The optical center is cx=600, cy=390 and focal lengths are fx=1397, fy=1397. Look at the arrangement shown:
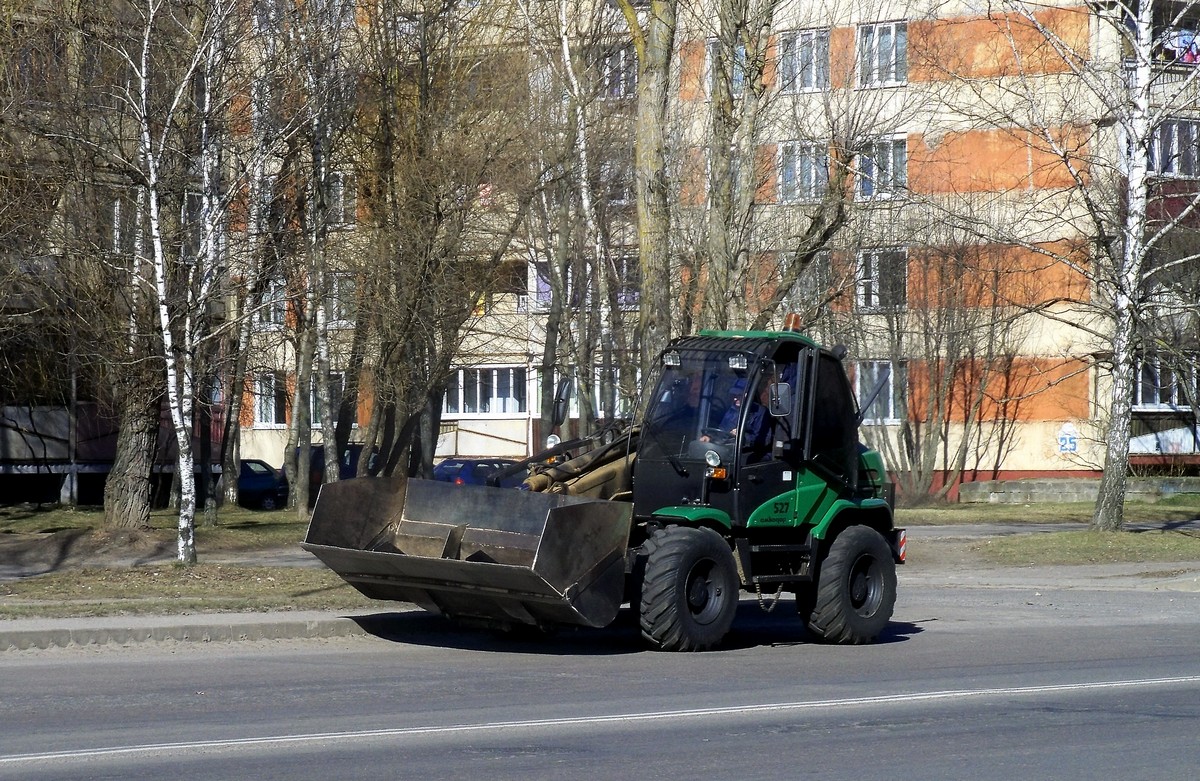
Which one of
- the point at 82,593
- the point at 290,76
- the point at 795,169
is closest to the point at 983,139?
the point at 795,169

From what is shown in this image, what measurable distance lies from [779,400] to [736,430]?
542 mm

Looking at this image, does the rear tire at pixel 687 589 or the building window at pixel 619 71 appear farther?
the building window at pixel 619 71

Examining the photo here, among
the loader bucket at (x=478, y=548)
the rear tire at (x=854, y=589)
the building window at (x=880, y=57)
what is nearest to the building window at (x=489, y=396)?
the building window at (x=880, y=57)

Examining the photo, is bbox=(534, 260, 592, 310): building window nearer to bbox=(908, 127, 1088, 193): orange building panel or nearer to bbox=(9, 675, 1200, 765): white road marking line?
bbox=(908, 127, 1088, 193): orange building panel

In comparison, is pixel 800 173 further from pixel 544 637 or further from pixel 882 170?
pixel 544 637

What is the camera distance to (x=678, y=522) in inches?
480

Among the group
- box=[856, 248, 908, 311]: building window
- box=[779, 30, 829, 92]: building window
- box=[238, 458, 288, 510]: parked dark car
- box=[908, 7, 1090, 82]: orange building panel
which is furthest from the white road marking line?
box=[238, 458, 288, 510]: parked dark car

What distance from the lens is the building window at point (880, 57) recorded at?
26656mm

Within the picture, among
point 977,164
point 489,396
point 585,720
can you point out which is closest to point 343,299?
point 585,720

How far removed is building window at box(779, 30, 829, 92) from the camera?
27000 mm

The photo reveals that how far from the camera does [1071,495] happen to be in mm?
39250

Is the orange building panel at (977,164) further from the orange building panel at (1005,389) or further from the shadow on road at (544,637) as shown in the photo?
the shadow on road at (544,637)

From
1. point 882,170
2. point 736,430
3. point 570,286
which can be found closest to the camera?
point 736,430

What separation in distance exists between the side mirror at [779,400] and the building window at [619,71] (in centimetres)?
1912
